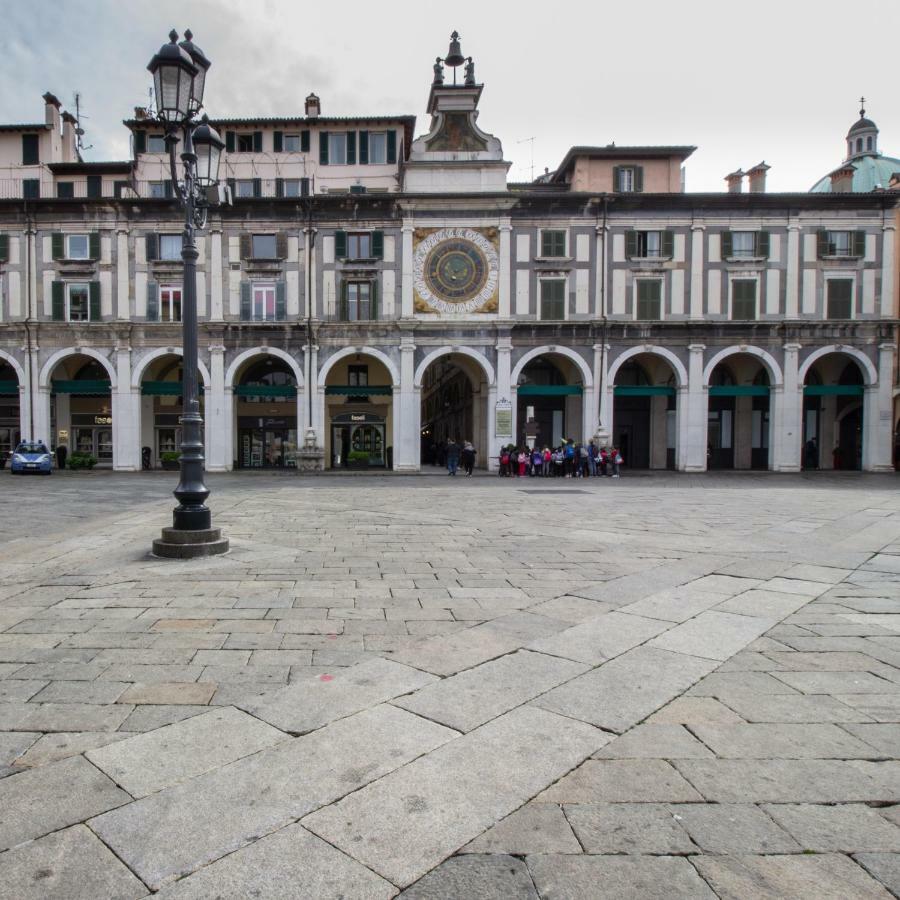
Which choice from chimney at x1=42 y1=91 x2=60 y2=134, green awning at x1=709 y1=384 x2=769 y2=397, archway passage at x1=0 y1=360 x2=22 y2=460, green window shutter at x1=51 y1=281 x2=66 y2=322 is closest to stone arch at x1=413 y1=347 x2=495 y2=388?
green awning at x1=709 y1=384 x2=769 y2=397

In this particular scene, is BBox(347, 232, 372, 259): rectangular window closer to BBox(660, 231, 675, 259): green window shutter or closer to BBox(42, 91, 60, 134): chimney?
BBox(660, 231, 675, 259): green window shutter

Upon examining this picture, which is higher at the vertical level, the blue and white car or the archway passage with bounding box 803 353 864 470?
the archway passage with bounding box 803 353 864 470

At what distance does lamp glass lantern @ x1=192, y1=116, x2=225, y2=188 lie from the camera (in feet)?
29.7

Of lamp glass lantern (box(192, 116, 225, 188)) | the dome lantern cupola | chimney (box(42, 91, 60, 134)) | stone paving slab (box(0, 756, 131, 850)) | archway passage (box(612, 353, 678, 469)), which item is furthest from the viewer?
the dome lantern cupola

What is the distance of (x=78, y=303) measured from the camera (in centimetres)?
3089

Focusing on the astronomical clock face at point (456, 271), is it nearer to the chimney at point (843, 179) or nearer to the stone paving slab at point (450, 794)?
the chimney at point (843, 179)

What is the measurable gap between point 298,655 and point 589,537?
243 inches

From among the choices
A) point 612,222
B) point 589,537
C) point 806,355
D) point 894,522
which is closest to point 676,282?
point 612,222

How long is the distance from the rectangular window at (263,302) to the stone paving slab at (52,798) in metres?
29.8

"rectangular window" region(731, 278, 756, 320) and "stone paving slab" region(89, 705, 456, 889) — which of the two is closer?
"stone paving slab" region(89, 705, 456, 889)

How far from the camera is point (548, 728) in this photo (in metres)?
3.38

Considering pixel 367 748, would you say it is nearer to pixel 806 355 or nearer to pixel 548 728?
pixel 548 728

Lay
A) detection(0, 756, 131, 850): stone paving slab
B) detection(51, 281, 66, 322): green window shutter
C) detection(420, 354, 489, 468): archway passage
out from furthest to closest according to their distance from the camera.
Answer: detection(420, 354, 489, 468): archway passage < detection(51, 281, 66, 322): green window shutter < detection(0, 756, 131, 850): stone paving slab

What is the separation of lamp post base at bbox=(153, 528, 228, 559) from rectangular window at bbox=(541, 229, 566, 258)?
Result: 84.0ft
